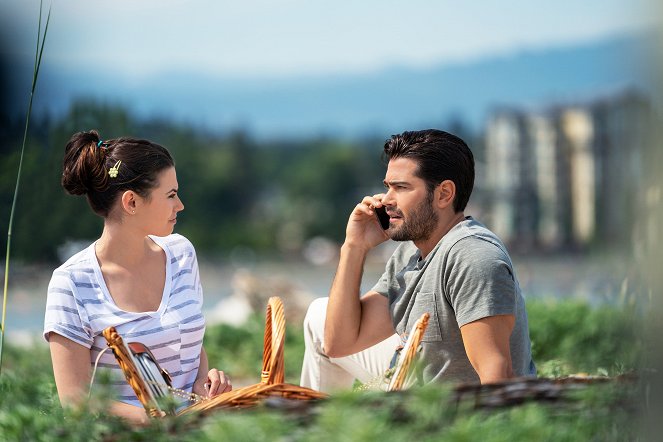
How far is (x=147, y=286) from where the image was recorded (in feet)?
8.81

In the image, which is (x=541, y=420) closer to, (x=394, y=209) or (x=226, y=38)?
(x=394, y=209)

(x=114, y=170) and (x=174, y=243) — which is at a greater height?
(x=114, y=170)

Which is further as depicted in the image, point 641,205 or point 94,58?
point 94,58

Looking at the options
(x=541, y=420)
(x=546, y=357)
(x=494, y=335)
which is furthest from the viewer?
(x=546, y=357)

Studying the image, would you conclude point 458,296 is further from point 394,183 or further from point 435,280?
point 394,183

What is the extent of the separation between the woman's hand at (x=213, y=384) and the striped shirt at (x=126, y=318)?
0.03m

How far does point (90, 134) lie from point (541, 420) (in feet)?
4.86

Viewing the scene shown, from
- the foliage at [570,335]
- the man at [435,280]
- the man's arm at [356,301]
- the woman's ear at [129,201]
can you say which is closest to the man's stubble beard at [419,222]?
the man at [435,280]

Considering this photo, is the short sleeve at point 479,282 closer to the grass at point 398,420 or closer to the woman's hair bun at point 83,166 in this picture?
the grass at point 398,420

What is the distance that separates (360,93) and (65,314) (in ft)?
368

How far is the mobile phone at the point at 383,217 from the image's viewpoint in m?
2.73

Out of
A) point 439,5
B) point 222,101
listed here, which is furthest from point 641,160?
point 222,101

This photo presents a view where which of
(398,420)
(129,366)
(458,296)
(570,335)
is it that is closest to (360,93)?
(570,335)

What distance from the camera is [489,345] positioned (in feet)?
7.64
